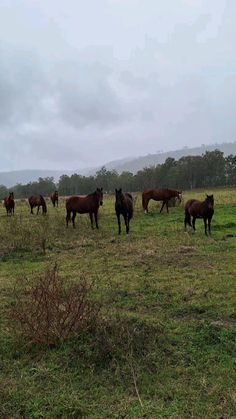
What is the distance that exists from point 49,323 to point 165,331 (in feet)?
5.64

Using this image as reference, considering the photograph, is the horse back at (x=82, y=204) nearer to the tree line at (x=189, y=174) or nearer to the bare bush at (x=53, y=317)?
the bare bush at (x=53, y=317)

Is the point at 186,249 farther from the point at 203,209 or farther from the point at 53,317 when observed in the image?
the point at 53,317

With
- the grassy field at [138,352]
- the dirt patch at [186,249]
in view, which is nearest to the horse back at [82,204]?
the dirt patch at [186,249]

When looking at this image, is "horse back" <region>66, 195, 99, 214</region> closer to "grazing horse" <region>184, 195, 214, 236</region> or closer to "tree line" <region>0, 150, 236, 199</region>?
"grazing horse" <region>184, 195, 214, 236</region>

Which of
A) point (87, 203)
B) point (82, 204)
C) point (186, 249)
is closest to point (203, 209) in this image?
point (186, 249)

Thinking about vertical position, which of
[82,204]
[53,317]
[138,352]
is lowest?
[138,352]

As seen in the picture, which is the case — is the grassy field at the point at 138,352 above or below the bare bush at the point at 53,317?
below

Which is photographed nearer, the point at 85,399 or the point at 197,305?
the point at 85,399

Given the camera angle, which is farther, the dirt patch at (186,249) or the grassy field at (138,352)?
the dirt patch at (186,249)

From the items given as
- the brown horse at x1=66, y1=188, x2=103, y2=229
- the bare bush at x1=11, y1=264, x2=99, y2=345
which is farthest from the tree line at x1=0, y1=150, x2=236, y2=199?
the bare bush at x1=11, y1=264, x2=99, y2=345

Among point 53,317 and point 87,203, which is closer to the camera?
point 53,317

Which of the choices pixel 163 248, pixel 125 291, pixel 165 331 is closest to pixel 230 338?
pixel 165 331

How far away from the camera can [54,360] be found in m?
5.61

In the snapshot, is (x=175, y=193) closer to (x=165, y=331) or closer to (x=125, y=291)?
(x=125, y=291)
